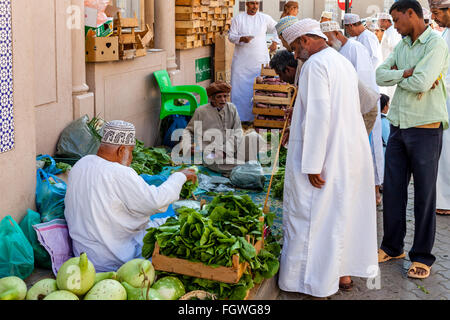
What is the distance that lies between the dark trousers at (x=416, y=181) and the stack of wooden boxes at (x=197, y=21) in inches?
243

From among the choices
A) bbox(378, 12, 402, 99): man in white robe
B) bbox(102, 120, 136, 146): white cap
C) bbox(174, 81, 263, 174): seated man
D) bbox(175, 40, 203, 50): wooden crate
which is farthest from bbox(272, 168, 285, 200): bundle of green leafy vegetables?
bbox(378, 12, 402, 99): man in white robe

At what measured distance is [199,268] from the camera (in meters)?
3.90

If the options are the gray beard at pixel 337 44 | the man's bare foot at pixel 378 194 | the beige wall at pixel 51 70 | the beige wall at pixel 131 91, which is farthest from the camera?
the beige wall at pixel 131 91

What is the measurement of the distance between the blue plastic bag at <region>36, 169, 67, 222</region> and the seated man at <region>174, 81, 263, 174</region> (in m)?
2.84

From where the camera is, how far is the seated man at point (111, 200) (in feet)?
13.5

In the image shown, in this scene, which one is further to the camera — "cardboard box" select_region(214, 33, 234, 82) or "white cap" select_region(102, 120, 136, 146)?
"cardboard box" select_region(214, 33, 234, 82)

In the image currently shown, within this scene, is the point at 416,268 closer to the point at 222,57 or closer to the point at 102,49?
the point at 102,49

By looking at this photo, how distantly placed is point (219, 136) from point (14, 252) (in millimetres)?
3918

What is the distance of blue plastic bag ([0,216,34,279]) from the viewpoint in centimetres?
425

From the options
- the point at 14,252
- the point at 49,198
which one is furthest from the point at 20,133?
the point at 14,252

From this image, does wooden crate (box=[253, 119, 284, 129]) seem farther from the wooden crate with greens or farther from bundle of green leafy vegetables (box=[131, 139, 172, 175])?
the wooden crate with greens

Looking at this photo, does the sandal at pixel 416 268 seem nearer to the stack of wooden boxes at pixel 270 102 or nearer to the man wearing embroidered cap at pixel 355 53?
the man wearing embroidered cap at pixel 355 53

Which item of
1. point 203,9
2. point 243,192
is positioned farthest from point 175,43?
point 243,192

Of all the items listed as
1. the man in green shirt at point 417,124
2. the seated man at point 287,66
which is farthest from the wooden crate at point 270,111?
the man in green shirt at point 417,124
